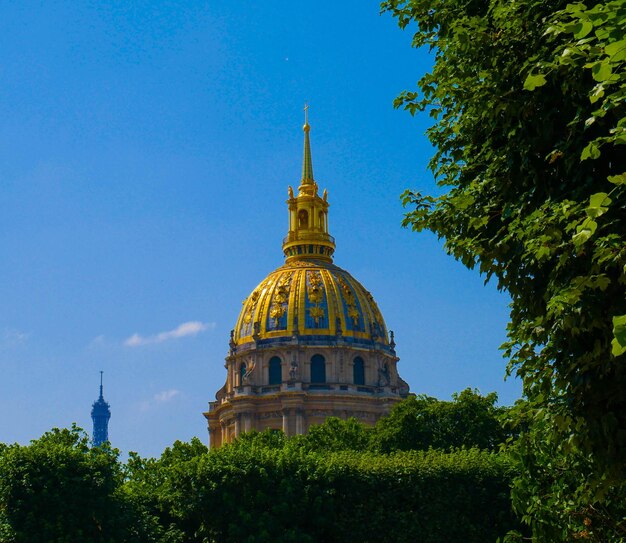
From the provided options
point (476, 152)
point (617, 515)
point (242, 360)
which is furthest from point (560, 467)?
point (242, 360)

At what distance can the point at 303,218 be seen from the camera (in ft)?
441

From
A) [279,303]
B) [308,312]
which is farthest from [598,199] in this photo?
[279,303]

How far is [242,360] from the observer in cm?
12638

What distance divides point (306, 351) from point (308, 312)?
4988 mm

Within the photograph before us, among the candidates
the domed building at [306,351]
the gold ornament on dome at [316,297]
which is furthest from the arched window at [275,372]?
the gold ornament on dome at [316,297]

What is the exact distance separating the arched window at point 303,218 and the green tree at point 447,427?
62076 mm

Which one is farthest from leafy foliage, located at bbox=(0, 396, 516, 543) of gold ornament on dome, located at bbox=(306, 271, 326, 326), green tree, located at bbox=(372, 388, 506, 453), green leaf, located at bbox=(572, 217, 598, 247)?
gold ornament on dome, located at bbox=(306, 271, 326, 326)

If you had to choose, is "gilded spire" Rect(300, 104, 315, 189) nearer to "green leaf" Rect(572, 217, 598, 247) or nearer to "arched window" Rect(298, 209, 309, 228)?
"arched window" Rect(298, 209, 309, 228)

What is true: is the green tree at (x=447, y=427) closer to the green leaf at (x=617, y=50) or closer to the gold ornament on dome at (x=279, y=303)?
the gold ornament on dome at (x=279, y=303)

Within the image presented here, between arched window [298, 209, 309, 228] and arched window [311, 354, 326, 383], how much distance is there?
18.3 metres

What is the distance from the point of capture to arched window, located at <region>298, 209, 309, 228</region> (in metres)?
134

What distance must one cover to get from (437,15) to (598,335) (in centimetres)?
697

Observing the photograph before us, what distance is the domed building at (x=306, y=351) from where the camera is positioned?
11988 cm

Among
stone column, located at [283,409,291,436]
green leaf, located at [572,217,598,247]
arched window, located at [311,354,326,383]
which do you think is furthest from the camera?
arched window, located at [311,354,326,383]
